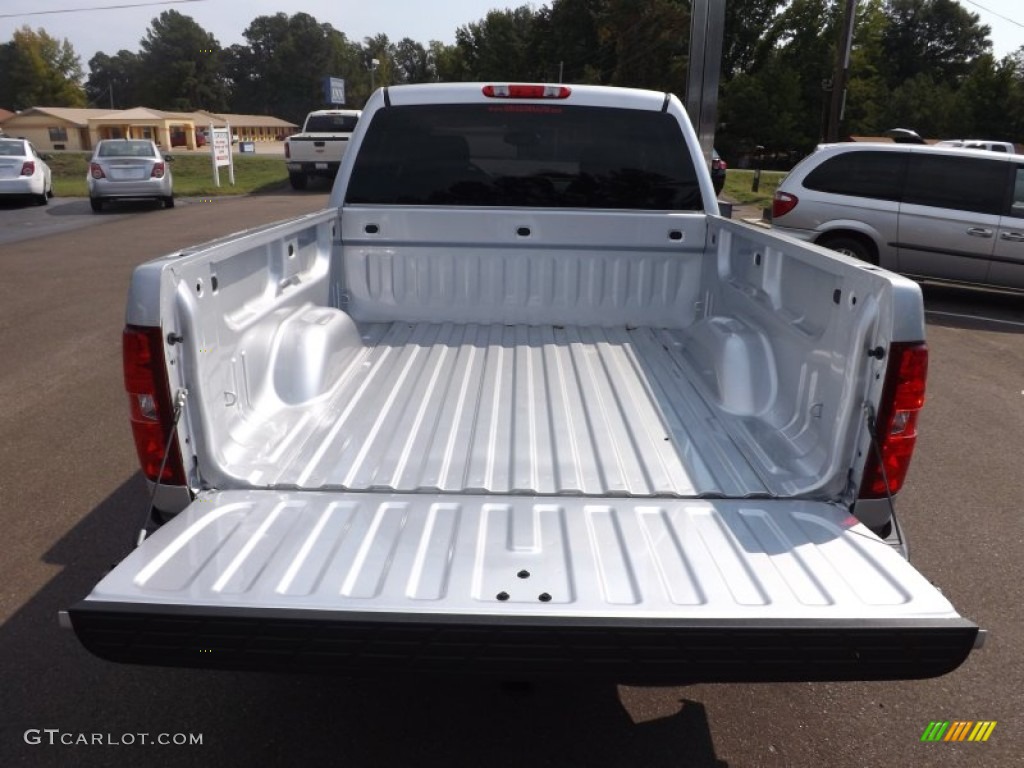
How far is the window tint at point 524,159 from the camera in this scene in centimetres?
436

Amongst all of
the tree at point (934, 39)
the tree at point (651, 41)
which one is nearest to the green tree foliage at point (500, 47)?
the tree at point (651, 41)

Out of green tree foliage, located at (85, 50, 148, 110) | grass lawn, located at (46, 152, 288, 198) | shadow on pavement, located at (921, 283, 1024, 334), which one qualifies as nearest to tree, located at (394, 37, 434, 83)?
green tree foliage, located at (85, 50, 148, 110)

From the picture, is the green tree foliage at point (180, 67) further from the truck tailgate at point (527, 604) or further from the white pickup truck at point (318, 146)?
the truck tailgate at point (527, 604)

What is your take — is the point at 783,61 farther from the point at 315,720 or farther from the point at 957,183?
the point at 315,720

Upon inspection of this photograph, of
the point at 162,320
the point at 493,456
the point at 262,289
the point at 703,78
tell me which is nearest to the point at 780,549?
the point at 493,456

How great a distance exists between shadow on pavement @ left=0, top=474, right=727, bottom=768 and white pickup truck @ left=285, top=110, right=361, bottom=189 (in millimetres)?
21597

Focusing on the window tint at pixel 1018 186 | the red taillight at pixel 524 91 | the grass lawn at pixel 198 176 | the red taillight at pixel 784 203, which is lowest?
the grass lawn at pixel 198 176

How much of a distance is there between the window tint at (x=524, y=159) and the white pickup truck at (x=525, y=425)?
0.05 ft

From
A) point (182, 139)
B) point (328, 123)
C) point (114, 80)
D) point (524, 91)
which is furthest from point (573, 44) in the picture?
point (114, 80)

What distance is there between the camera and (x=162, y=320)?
232cm

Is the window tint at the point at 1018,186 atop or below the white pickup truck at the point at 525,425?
atop

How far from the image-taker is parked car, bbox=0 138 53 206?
20.0 metres

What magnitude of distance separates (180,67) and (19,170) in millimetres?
115453

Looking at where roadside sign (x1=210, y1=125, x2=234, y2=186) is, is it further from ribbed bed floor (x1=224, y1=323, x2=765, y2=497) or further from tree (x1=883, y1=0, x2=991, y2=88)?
tree (x1=883, y1=0, x2=991, y2=88)
